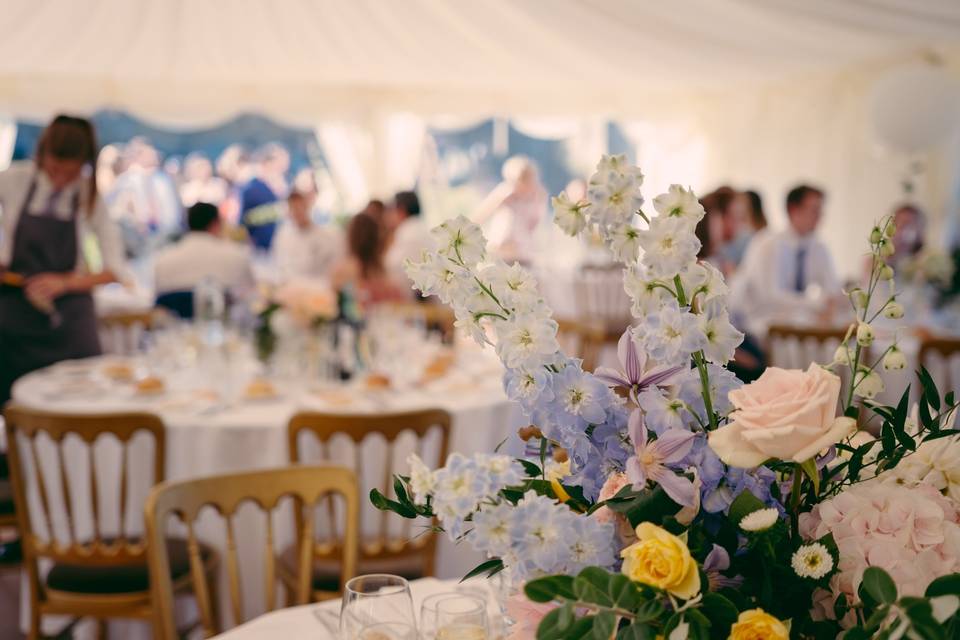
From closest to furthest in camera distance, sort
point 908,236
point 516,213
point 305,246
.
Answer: point 908,236 < point 305,246 < point 516,213

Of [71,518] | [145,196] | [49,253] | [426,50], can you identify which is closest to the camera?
[71,518]

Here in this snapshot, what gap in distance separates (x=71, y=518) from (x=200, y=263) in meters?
2.67

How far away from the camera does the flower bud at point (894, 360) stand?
0.89m

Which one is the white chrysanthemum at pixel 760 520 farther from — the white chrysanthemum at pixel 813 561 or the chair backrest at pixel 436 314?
the chair backrest at pixel 436 314

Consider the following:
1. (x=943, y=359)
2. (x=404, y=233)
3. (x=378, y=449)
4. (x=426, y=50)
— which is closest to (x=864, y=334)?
(x=378, y=449)

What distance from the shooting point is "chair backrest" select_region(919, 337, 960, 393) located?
388 centimetres

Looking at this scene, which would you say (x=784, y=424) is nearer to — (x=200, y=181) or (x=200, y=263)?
(x=200, y=263)

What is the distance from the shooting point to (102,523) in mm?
3016

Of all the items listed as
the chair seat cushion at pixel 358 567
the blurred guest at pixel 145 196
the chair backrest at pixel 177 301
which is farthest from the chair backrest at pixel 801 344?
the blurred guest at pixel 145 196

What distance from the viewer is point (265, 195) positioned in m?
10.5

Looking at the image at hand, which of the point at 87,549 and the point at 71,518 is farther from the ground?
the point at 71,518

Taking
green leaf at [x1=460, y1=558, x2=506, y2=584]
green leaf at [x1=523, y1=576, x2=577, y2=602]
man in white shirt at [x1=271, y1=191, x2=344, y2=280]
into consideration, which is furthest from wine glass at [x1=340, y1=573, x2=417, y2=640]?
man in white shirt at [x1=271, y1=191, x2=344, y2=280]

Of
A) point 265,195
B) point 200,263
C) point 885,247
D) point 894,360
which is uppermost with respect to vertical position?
point 265,195

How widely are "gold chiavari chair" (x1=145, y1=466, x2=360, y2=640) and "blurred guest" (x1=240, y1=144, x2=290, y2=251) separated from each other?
27.9 feet
